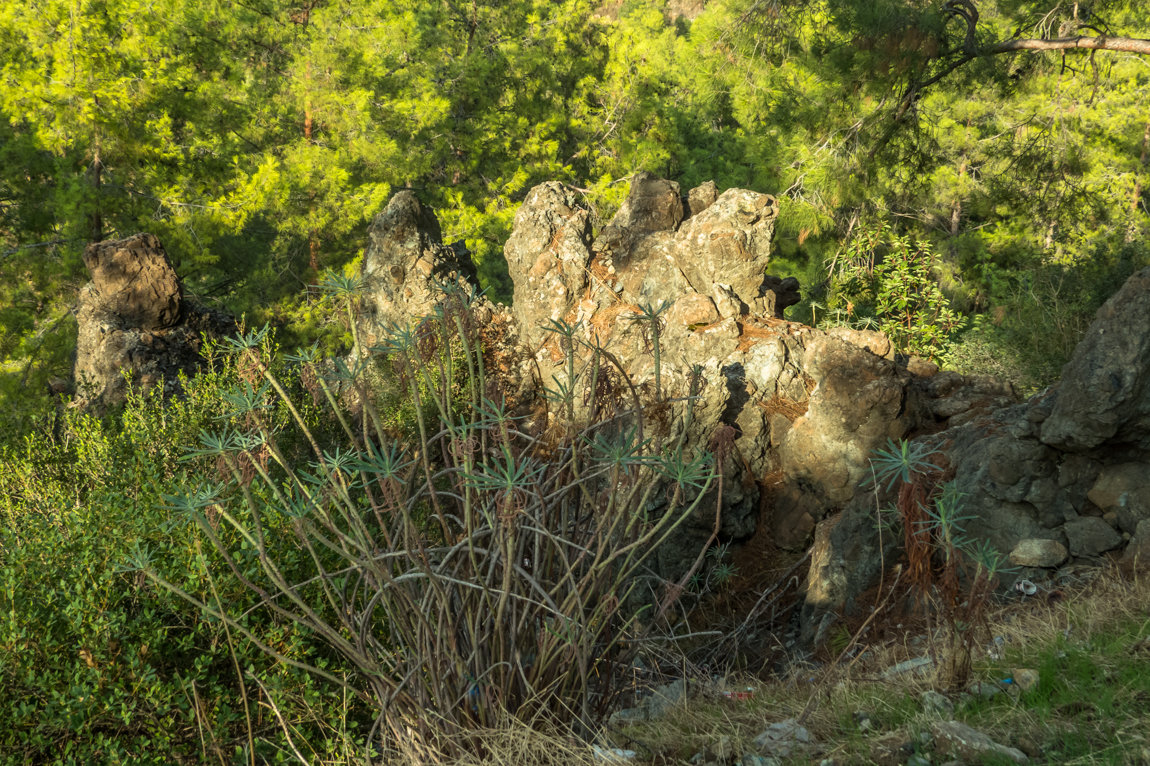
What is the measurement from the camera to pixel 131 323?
357 inches

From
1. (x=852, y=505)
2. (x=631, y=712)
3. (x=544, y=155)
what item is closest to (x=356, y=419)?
(x=852, y=505)

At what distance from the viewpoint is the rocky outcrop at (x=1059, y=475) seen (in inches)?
161

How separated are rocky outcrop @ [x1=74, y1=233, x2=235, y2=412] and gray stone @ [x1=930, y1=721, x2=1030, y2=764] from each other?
8414 mm

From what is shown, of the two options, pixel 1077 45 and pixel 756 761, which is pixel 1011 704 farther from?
pixel 1077 45

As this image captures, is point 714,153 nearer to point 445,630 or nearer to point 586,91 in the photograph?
point 586,91

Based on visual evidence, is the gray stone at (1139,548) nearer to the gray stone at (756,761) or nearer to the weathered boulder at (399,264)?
the gray stone at (756,761)

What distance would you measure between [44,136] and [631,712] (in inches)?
423

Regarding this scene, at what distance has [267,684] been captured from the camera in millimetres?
3102

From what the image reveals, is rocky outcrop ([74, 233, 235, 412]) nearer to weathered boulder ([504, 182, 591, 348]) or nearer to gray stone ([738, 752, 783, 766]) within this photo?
weathered boulder ([504, 182, 591, 348])

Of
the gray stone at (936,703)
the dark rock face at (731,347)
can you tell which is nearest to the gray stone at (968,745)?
the gray stone at (936,703)

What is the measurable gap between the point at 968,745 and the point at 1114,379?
9.04 feet

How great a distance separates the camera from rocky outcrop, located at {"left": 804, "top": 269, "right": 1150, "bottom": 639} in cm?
409

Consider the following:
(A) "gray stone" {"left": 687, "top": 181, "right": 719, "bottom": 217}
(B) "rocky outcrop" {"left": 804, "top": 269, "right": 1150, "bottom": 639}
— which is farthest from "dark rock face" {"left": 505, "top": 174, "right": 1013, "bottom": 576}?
(B) "rocky outcrop" {"left": 804, "top": 269, "right": 1150, "bottom": 639}

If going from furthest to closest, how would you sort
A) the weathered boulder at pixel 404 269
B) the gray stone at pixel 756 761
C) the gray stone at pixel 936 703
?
the weathered boulder at pixel 404 269
the gray stone at pixel 936 703
the gray stone at pixel 756 761
